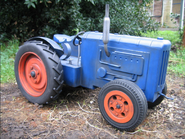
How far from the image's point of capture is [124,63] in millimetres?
2146

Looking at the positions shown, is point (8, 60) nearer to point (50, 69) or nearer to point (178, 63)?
point (50, 69)

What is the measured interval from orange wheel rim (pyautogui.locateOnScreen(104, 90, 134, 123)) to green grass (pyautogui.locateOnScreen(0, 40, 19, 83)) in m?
2.45

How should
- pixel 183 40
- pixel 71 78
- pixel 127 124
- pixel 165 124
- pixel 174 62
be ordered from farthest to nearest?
pixel 183 40 < pixel 174 62 < pixel 71 78 < pixel 165 124 < pixel 127 124

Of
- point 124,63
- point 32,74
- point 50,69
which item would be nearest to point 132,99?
point 124,63

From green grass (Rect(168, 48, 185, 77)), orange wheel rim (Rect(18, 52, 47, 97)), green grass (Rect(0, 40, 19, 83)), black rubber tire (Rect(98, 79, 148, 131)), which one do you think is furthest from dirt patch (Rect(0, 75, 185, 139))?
green grass (Rect(168, 48, 185, 77))

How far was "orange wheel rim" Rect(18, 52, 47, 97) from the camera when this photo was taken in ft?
Result: 8.34

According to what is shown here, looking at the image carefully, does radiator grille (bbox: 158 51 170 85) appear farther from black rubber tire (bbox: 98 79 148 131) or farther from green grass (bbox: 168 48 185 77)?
green grass (bbox: 168 48 185 77)

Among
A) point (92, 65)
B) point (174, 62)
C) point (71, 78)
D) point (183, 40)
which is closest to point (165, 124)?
point (92, 65)

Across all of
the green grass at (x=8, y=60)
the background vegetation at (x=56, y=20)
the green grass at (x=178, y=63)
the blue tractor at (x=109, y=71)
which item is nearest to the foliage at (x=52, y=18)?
the background vegetation at (x=56, y=20)

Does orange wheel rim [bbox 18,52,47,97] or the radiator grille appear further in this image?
orange wheel rim [bbox 18,52,47,97]

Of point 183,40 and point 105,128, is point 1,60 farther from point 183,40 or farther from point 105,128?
point 183,40

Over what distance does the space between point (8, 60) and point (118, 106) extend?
3.59 metres

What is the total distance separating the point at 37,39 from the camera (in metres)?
2.80

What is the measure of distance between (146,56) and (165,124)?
3.14 feet
